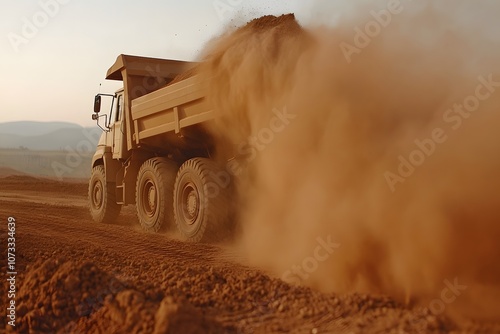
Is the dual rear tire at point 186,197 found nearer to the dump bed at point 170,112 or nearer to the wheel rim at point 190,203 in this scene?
the wheel rim at point 190,203

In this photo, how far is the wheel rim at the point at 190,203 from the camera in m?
8.38

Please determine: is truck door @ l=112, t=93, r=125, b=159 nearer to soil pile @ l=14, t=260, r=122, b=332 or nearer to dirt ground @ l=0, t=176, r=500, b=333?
dirt ground @ l=0, t=176, r=500, b=333

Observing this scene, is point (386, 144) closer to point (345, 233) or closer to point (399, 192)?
point (399, 192)

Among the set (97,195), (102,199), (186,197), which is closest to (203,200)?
(186,197)

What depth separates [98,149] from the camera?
40.3ft

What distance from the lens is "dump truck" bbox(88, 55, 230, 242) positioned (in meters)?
8.00

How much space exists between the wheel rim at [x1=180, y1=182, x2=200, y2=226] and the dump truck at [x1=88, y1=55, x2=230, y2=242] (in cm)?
2

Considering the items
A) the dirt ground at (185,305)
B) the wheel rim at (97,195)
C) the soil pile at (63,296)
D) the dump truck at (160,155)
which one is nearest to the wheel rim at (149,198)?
the dump truck at (160,155)

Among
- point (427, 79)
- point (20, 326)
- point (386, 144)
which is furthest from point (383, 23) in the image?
point (20, 326)

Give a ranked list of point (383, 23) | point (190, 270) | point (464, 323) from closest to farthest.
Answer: point (464, 323), point (190, 270), point (383, 23)

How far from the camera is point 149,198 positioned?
10.0 metres

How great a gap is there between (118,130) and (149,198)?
200 centimetres

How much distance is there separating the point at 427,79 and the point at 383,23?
97 cm

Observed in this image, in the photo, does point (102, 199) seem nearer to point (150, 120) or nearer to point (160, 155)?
point (160, 155)
